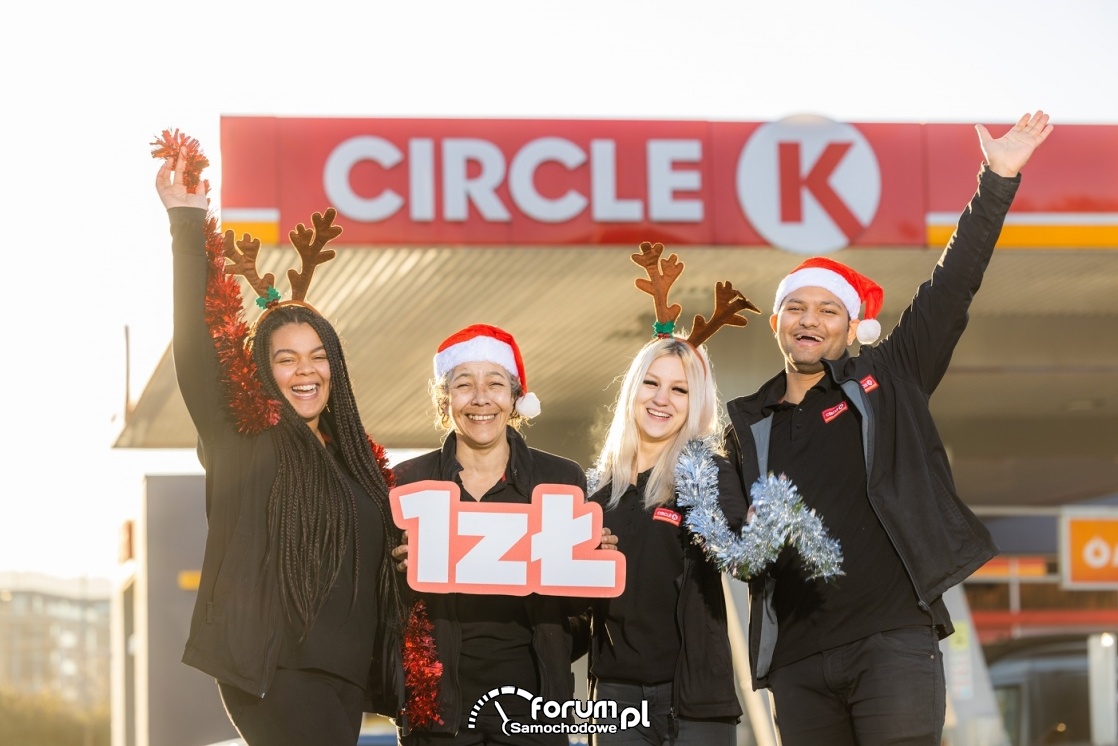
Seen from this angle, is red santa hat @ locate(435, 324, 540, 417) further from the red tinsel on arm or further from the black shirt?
the red tinsel on arm

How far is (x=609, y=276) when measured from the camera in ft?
34.4

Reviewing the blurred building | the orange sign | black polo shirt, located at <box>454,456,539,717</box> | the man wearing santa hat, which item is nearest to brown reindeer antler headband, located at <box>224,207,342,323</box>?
black polo shirt, located at <box>454,456,539,717</box>

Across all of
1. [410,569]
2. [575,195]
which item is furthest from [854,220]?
[410,569]

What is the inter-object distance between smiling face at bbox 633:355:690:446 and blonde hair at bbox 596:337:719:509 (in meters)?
0.01

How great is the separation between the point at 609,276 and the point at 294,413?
622cm

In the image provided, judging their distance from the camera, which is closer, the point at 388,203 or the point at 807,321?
the point at 807,321

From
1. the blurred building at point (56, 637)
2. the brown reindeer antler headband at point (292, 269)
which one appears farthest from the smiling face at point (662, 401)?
the blurred building at point (56, 637)

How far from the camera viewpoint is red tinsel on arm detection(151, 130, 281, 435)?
4.27 meters

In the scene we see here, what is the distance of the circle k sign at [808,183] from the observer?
9.34m

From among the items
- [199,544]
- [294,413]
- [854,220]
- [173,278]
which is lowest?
[199,544]

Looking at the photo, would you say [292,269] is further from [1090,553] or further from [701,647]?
[1090,553]

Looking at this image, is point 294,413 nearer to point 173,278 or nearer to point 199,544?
point 173,278

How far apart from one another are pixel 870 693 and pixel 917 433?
27.9 inches

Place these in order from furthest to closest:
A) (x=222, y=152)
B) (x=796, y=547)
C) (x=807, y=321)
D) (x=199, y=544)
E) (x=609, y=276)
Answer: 1. (x=199, y=544)
2. (x=609, y=276)
3. (x=222, y=152)
4. (x=807, y=321)
5. (x=796, y=547)
